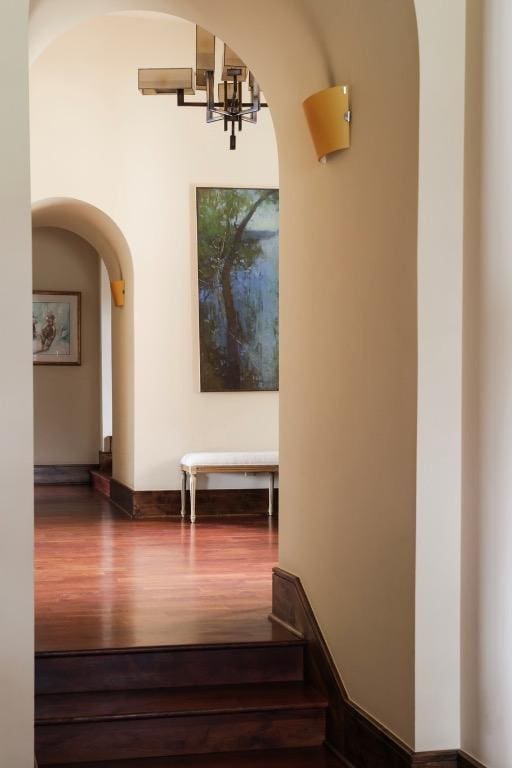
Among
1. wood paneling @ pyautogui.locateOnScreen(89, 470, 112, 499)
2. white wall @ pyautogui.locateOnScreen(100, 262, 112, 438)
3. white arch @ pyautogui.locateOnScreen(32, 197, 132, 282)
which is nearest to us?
white arch @ pyautogui.locateOnScreen(32, 197, 132, 282)

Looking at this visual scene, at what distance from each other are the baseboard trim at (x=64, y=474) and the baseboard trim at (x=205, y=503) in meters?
4.57

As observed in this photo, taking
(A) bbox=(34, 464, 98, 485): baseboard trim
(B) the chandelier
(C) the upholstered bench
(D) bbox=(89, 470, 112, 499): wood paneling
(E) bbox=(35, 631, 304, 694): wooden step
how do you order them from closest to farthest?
(E) bbox=(35, 631, 304, 694): wooden step < (B) the chandelier < (C) the upholstered bench < (D) bbox=(89, 470, 112, 499): wood paneling < (A) bbox=(34, 464, 98, 485): baseboard trim

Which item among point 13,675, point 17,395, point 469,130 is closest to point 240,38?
point 469,130

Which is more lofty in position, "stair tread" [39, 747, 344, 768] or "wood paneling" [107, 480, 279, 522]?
"wood paneling" [107, 480, 279, 522]

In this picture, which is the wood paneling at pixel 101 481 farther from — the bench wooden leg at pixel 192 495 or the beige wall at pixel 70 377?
the bench wooden leg at pixel 192 495

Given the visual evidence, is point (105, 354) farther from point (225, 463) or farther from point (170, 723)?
point (170, 723)

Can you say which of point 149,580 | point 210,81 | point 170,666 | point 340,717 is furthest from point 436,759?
point 210,81

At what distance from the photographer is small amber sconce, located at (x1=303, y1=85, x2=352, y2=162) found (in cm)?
446

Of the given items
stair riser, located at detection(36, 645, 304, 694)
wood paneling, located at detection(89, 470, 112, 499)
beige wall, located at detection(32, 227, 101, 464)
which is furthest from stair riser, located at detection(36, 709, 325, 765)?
beige wall, located at detection(32, 227, 101, 464)

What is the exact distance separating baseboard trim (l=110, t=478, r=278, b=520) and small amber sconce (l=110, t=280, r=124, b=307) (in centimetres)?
208

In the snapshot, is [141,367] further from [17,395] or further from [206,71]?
[17,395]

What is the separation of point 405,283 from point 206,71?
4119mm

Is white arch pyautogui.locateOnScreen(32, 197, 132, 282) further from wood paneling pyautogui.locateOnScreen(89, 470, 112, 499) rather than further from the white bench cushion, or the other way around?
wood paneling pyautogui.locateOnScreen(89, 470, 112, 499)

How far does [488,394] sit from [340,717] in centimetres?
173
